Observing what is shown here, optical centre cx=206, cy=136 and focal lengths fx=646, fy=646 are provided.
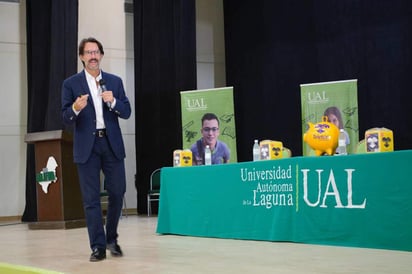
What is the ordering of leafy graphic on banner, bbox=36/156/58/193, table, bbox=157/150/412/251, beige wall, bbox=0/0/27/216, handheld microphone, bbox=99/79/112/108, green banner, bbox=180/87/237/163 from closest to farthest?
handheld microphone, bbox=99/79/112/108, table, bbox=157/150/412/251, leafy graphic on banner, bbox=36/156/58/193, green banner, bbox=180/87/237/163, beige wall, bbox=0/0/27/216

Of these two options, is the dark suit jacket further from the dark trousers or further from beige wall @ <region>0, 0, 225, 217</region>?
beige wall @ <region>0, 0, 225, 217</region>

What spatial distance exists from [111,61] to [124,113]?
6820 mm

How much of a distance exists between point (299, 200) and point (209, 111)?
4441mm

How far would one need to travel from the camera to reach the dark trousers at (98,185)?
3.81 m

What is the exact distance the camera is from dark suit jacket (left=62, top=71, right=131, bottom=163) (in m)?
3.80

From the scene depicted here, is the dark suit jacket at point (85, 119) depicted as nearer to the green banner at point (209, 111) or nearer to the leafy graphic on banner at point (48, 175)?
the leafy graphic on banner at point (48, 175)

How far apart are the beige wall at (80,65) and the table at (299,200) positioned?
4.64 m

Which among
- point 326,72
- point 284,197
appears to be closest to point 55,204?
point 284,197

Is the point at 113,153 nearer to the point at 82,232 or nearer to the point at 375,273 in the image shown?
the point at 375,273

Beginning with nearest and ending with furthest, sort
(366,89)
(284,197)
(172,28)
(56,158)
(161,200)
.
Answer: (284,197) < (161,200) < (56,158) < (366,89) < (172,28)

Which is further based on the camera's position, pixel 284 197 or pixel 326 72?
pixel 326 72

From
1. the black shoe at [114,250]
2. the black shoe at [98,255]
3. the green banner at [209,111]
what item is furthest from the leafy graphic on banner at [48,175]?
the black shoe at [98,255]

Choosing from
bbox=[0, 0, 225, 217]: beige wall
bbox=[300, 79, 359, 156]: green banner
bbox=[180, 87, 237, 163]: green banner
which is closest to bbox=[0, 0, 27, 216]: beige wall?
bbox=[0, 0, 225, 217]: beige wall

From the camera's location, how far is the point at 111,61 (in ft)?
34.4
